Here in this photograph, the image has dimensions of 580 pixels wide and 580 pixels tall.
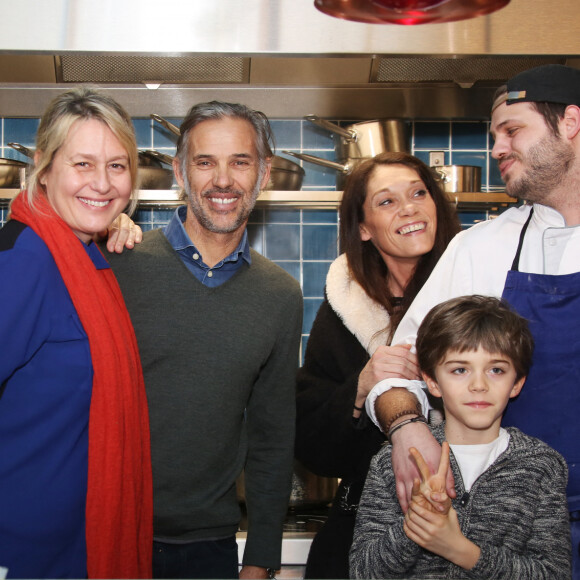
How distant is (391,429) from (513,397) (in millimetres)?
249

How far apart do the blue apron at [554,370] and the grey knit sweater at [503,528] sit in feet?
0.16

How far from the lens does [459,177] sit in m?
2.69

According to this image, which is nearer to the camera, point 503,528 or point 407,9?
point 407,9

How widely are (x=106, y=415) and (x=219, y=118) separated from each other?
30.6 inches

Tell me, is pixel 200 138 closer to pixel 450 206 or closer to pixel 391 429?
pixel 450 206

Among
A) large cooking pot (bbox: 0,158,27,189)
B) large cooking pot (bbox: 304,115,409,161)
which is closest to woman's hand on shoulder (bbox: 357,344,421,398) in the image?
large cooking pot (bbox: 304,115,409,161)

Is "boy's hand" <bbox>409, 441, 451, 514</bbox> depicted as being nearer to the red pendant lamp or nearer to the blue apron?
the blue apron

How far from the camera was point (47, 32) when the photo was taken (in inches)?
53.0

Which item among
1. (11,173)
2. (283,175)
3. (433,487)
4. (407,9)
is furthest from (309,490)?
(407,9)

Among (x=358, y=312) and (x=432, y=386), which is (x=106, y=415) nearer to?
(x=432, y=386)

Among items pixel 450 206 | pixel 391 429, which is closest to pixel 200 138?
pixel 450 206

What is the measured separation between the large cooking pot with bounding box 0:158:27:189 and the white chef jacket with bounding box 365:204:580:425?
1.62 metres

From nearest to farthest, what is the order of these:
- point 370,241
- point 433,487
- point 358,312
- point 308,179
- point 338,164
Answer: point 433,487
point 358,312
point 370,241
point 338,164
point 308,179

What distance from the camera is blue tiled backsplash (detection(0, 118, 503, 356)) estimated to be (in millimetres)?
2934
